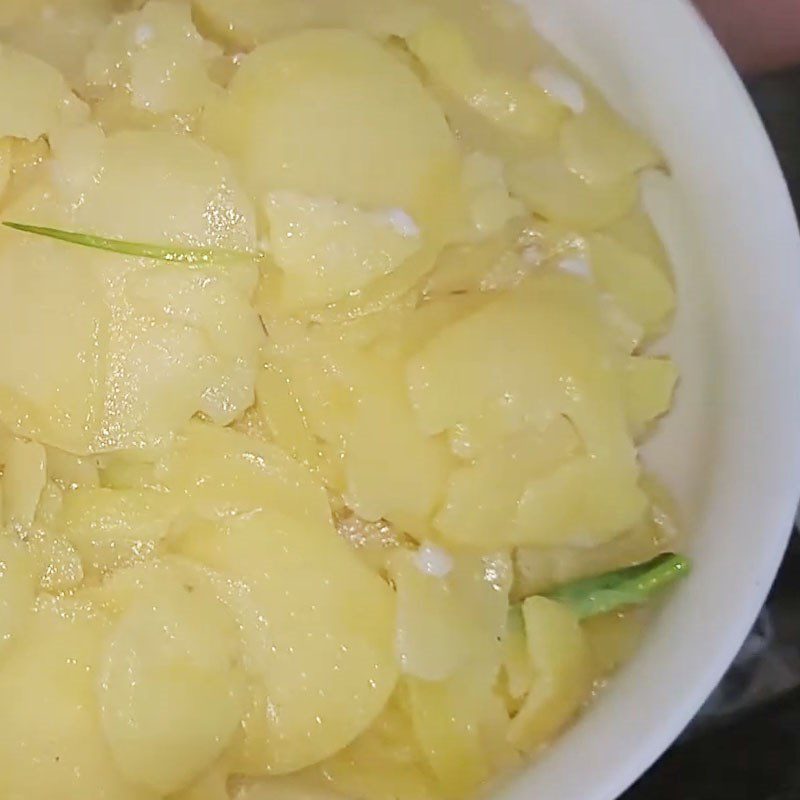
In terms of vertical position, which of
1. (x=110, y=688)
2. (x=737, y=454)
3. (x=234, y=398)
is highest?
(x=737, y=454)

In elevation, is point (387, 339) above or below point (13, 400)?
above

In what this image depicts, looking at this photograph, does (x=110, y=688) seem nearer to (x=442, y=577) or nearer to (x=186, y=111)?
(x=442, y=577)

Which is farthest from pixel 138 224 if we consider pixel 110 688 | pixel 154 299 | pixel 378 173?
pixel 110 688

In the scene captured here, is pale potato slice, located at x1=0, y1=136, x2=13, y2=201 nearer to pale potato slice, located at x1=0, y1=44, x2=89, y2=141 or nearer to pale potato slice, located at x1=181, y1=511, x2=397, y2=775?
pale potato slice, located at x1=0, y1=44, x2=89, y2=141

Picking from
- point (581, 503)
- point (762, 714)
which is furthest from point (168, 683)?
point (762, 714)

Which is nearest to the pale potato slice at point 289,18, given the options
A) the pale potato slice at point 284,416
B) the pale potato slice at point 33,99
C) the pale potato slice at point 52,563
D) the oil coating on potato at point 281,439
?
the oil coating on potato at point 281,439

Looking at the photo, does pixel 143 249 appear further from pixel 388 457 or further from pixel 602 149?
pixel 602 149

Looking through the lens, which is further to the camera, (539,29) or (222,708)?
(539,29)
